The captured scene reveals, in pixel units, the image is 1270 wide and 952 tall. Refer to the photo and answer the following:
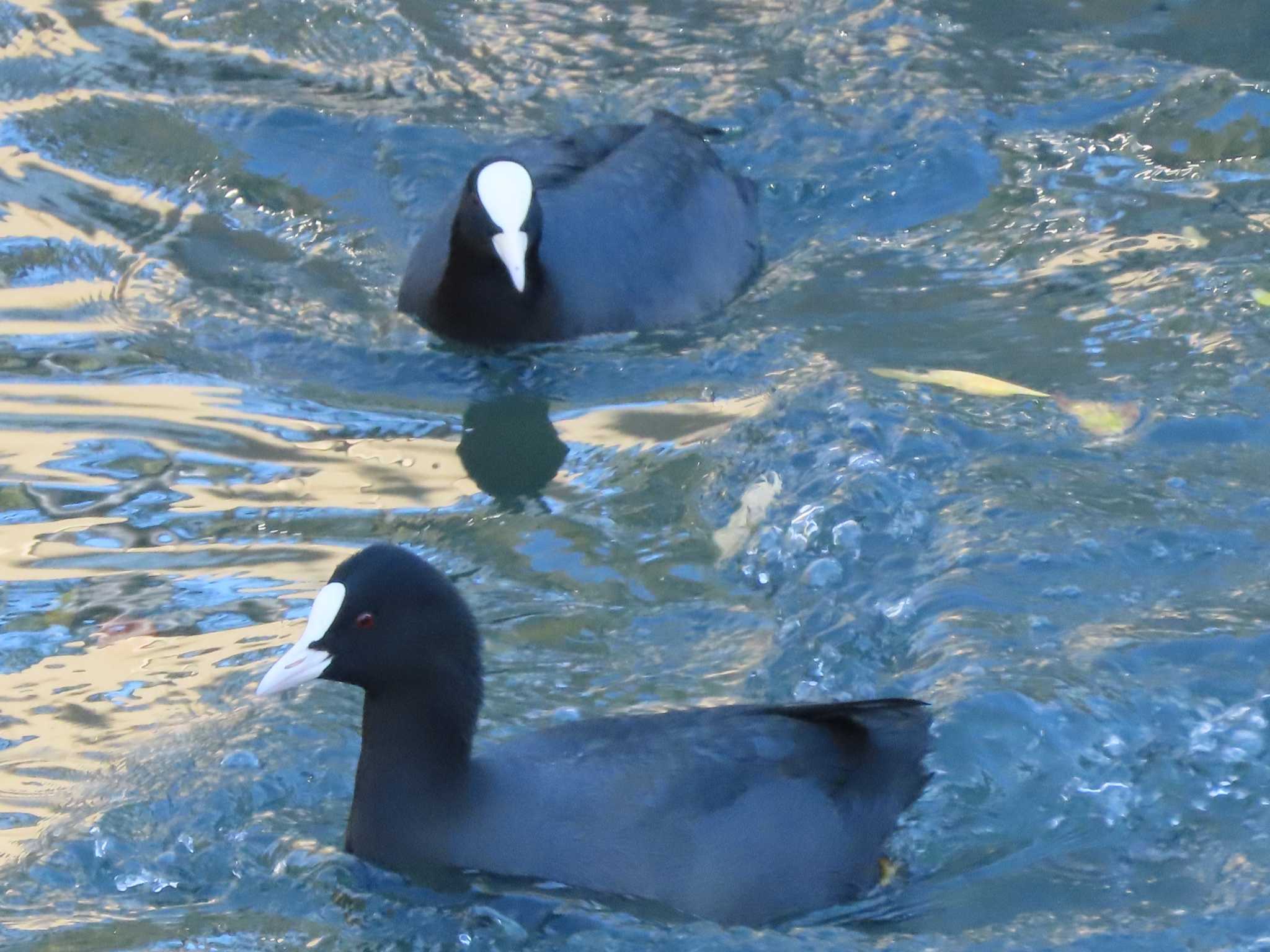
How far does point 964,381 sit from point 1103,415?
1.52ft

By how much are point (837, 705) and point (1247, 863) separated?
0.89 m

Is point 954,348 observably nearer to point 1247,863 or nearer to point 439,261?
point 439,261

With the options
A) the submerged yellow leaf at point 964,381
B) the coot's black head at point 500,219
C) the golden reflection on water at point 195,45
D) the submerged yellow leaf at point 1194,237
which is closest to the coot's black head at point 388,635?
the submerged yellow leaf at point 964,381

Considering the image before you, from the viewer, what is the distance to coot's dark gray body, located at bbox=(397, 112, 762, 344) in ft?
20.5

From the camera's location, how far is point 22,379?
6.02 metres

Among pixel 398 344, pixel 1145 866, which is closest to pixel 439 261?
pixel 398 344

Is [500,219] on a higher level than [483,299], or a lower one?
higher

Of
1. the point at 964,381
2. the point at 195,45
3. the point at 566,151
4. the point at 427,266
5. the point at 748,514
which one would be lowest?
the point at 748,514

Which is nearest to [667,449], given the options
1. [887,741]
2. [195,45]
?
[887,741]

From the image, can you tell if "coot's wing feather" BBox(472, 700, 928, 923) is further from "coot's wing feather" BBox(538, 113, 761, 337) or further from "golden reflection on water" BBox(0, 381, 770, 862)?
"coot's wing feather" BBox(538, 113, 761, 337)

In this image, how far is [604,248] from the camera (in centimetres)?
649

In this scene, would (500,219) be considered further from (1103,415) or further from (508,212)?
(1103,415)

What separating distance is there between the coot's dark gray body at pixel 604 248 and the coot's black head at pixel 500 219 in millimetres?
14

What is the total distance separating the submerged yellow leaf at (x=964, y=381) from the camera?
18.7 feet
